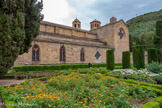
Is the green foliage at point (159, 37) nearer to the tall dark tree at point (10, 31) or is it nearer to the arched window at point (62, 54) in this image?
the arched window at point (62, 54)

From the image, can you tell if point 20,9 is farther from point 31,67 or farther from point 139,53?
point 139,53

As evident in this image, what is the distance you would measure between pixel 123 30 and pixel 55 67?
2086cm

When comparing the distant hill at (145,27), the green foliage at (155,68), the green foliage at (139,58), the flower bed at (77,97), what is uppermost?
the distant hill at (145,27)

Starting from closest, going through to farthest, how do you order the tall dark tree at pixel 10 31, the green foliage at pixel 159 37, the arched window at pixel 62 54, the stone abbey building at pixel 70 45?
1. the tall dark tree at pixel 10 31
2. the stone abbey building at pixel 70 45
3. the arched window at pixel 62 54
4. the green foliage at pixel 159 37

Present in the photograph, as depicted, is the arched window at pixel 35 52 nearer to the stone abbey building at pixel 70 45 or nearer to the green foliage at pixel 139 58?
the stone abbey building at pixel 70 45

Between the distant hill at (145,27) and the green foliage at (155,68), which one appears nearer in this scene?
the green foliage at (155,68)

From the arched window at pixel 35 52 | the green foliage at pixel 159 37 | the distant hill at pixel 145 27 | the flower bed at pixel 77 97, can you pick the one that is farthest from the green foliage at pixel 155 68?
the distant hill at pixel 145 27

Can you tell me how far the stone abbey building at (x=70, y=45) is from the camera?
51.6ft

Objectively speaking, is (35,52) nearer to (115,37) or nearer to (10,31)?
(10,31)

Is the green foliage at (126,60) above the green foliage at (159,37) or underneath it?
underneath

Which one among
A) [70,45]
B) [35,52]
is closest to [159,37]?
[70,45]

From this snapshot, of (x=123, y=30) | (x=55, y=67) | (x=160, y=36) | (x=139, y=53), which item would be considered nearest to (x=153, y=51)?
(x=139, y=53)

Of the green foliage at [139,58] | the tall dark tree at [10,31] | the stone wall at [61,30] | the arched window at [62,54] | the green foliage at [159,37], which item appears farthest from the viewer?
the green foliage at [159,37]

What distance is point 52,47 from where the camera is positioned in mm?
16953
